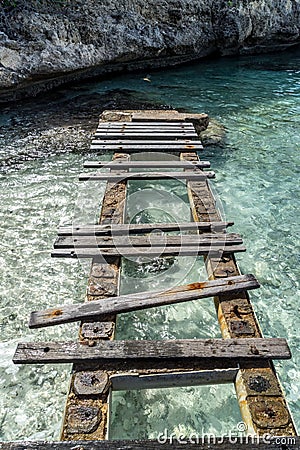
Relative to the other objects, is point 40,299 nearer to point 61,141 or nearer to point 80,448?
point 80,448

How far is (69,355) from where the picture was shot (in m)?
2.87

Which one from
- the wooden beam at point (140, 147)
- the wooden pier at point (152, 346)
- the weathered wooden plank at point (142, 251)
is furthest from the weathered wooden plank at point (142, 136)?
the weathered wooden plank at point (142, 251)

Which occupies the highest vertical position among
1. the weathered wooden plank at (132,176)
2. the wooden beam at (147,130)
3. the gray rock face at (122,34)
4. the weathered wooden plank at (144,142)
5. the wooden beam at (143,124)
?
the gray rock face at (122,34)

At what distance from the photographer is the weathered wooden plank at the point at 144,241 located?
423 cm

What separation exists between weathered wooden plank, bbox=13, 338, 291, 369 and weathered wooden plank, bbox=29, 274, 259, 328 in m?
0.31

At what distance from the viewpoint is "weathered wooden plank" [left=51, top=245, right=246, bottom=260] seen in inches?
161

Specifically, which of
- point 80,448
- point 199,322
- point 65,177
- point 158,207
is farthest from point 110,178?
point 80,448

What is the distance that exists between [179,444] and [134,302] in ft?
4.16

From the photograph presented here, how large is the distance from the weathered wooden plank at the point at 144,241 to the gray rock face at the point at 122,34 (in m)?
7.26

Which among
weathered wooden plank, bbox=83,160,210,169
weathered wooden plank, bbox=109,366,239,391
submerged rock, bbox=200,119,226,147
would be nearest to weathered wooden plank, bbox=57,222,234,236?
weathered wooden plank, bbox=83,160,210,169

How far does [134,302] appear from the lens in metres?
3.40

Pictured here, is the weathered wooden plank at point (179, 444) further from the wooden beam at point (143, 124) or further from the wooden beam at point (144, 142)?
the wooden beam at point (143, 124)

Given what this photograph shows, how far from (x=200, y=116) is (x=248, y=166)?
1.60 meters

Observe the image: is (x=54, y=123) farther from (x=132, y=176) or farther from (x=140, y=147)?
(x=132, y=176)
